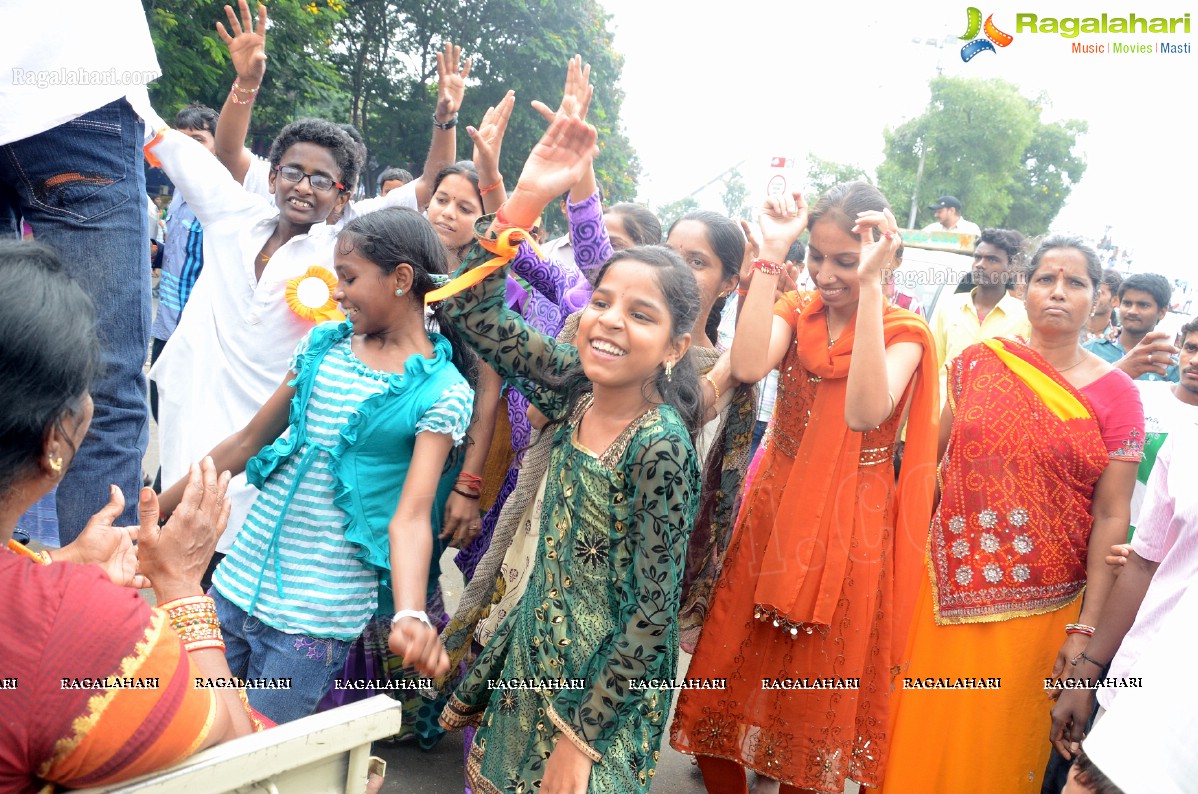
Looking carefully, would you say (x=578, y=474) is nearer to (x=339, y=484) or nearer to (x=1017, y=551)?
(x=339, y=484)

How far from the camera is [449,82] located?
370 cm

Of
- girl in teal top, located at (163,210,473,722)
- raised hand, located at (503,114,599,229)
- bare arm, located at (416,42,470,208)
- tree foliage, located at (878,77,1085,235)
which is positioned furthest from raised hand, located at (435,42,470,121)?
tree foliage, located at (878,77,1085,235)

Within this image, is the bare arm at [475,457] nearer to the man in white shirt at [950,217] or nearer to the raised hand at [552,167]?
the raised hand at [552,167]

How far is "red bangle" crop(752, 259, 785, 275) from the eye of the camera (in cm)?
A: 264

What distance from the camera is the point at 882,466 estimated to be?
9.00 ft

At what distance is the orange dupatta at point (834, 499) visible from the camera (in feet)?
8.77

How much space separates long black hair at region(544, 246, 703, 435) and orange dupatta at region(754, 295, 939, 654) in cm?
51

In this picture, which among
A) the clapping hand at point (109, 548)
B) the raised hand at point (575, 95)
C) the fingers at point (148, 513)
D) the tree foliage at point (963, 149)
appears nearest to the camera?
the fingers at point (148, 513)

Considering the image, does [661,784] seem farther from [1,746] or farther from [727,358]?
[1,746]

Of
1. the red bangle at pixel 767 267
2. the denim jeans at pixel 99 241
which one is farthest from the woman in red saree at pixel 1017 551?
the denim jeans at pixel 99 241

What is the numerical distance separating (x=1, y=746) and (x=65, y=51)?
156cm

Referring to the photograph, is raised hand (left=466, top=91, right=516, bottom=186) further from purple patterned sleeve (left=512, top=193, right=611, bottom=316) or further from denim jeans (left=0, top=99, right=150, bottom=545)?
denim jeans (left=0, top=99, right=150, bottom=545)

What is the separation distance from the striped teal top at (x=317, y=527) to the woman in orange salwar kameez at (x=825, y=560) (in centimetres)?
95

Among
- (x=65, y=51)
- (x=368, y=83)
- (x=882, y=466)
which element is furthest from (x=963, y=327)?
(x=368, y=83)
